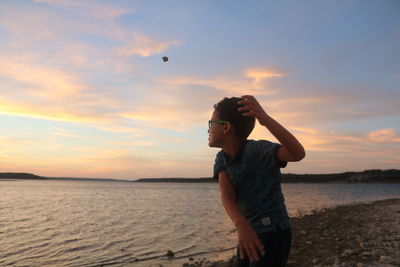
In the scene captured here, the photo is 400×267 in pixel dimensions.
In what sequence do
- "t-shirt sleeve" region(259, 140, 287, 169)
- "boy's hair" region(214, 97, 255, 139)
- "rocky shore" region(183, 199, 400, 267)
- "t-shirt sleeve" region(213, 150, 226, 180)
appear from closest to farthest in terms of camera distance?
"t-shirt sleeve" region(259, 140, 287, 169), "boy's hair" region(214, 97, 255, 139), "t-shirt sleeve" region(213, 150, 226, 180), "rocky shore" region(183, 199, 400, 267)

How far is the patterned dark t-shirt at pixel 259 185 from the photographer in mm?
2979

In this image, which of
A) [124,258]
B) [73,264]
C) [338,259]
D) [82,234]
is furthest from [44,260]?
[338,259]

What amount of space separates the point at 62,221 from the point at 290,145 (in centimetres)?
2963

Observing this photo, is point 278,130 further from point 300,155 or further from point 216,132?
point 216,132

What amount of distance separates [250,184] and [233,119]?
0.63 meters

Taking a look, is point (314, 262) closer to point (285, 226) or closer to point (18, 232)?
point (285, 226)

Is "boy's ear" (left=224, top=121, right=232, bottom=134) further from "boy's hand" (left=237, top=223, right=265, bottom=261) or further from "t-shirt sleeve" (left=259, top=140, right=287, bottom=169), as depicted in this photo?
"boy's hand" (left=237, top=223, right=265, bottom=261)

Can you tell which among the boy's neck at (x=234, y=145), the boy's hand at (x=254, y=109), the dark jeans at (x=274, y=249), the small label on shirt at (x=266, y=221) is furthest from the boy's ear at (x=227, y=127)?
the dark jeans at (x=274, y=249)

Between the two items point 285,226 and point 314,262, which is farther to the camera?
point 314,262

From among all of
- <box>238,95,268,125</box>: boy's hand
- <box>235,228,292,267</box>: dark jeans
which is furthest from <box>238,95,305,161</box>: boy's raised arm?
<box>235,228,292,267</box>: dark jeans

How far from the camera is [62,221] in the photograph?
28438mm

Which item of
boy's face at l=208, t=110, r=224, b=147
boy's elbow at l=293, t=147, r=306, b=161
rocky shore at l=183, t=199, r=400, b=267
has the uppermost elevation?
boy's face at l=208, t=110, r=224, b=147

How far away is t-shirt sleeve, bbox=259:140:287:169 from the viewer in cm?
290

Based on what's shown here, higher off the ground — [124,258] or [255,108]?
[255,108]
